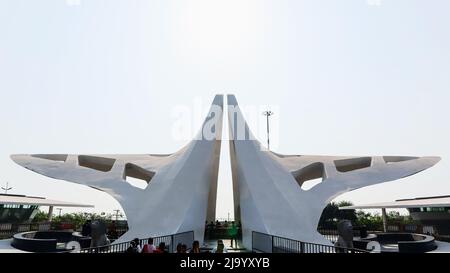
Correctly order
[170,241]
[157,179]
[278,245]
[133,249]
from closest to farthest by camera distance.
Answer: [133,249] < [278,245] < [170,241] < [157,179]

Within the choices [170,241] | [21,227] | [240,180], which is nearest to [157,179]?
[240,180]

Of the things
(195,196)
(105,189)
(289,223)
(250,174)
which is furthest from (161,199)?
(289,223)

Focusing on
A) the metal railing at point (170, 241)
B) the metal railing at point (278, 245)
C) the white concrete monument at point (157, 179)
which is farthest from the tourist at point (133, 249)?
the white concrete monument at point (157, 179)

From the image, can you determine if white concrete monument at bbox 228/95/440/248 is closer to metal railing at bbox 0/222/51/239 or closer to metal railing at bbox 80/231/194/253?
metal railing at bbox 80/231/194/253

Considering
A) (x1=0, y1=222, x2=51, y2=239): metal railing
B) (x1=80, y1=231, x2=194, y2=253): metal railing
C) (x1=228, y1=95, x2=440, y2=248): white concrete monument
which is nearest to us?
(x1=80, y1=231, x2=194, y2=253): metal railing

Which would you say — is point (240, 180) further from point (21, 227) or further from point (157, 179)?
point (21, 227)

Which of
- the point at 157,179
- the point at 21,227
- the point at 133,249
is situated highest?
the point at 157,179

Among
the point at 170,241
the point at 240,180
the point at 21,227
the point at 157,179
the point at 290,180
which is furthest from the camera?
the point at 21,227

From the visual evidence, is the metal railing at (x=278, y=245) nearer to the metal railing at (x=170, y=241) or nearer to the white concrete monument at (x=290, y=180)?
the white concrete monument at (x=290, y=180)

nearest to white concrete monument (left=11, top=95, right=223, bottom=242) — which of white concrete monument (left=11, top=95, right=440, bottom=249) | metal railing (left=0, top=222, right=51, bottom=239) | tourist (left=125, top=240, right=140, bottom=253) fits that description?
white concrete monument (left=11, top=95, right=440, bottom=249)

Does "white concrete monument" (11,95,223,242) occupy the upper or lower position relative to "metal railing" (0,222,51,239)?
upper

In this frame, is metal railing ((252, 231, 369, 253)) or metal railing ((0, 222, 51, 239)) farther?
metal railing ((0, 222, 51, 239))

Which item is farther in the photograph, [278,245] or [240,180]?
[240,180]
